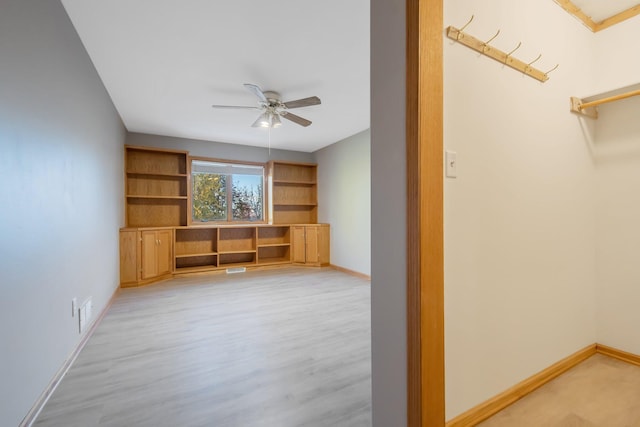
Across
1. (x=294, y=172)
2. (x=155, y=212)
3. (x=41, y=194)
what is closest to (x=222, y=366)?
(x=41, y=194)

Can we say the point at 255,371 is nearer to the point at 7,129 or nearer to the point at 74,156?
the point at 7,129

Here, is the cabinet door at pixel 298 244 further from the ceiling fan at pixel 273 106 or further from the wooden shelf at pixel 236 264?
the ceiling fan at pixel 273 106

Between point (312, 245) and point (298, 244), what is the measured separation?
0.99 feet

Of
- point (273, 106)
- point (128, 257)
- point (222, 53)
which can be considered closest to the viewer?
point (222, 53)

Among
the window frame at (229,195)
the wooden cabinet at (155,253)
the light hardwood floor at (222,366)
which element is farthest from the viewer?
the window frame at (229,195)

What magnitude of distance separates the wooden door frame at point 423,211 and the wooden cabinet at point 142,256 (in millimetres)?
4346

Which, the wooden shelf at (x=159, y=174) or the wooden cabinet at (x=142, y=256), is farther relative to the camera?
the wooden shelf at (x=159, y=174)

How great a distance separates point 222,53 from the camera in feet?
7.93

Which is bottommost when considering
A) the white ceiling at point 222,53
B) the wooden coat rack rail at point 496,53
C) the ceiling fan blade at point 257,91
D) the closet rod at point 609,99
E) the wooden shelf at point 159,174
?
the closet rod at point 609,99

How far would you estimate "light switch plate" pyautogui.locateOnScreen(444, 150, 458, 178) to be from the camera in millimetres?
1123

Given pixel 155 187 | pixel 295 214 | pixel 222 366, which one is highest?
pixel 155 187

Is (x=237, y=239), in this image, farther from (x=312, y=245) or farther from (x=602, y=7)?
(x=602, y=7)

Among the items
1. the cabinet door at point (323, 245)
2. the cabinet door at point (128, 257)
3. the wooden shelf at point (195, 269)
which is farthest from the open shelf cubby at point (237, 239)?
the cabinet door at point (128, 257)

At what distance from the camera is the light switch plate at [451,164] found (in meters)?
1.12
